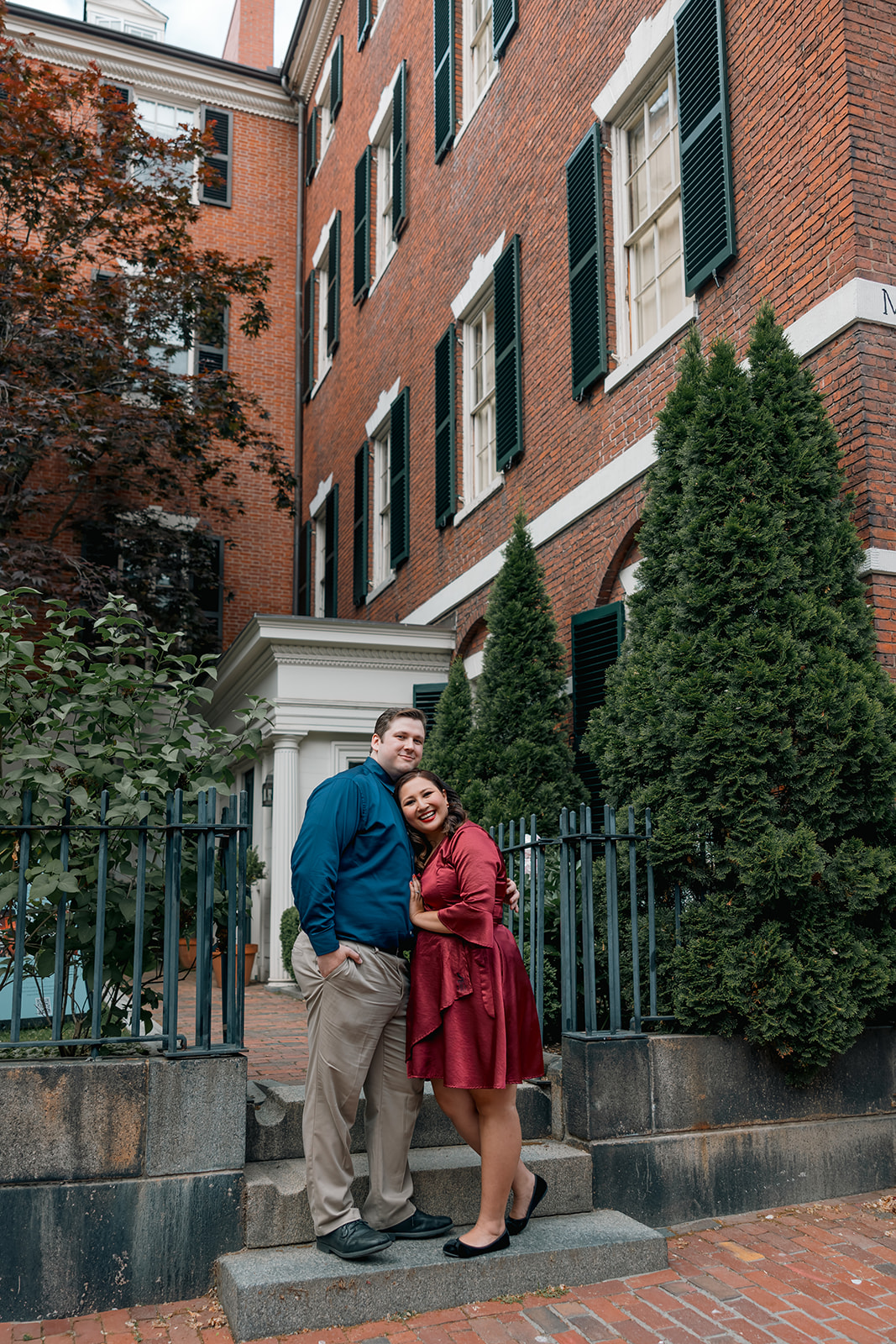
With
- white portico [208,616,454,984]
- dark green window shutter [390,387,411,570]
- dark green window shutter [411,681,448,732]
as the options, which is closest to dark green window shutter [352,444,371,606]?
dark green window shutter [390,387,411,570]

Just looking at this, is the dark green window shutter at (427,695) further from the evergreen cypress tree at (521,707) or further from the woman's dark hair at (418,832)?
the woman's dark hair at (418,832)

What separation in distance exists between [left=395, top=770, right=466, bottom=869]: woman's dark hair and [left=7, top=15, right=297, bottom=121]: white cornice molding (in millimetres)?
18128

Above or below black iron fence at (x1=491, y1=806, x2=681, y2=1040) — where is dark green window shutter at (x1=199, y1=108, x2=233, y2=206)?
above

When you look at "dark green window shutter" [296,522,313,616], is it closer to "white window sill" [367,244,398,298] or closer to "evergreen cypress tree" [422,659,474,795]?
"white window sill" [367,244,398,298]

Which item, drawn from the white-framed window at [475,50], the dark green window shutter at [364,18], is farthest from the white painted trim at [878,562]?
the dark green window shutter at [364,18]

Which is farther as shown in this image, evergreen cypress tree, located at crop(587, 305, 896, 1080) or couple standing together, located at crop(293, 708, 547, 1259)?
evergreen cypress tree, located at crop(587, 305, 896, 1080)

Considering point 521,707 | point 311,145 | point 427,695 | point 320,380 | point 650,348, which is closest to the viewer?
point 650,348

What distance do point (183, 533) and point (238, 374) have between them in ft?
14.2

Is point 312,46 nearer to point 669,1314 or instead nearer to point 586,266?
point 586,266

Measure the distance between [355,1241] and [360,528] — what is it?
11.9 meters

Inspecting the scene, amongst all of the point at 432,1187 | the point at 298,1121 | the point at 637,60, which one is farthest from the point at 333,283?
the point at 432,1187

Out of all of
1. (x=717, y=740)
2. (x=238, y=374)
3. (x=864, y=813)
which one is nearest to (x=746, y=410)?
(x=717, y=740)

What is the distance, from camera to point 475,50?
11852 mm

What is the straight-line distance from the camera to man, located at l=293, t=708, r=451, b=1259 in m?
3.84
